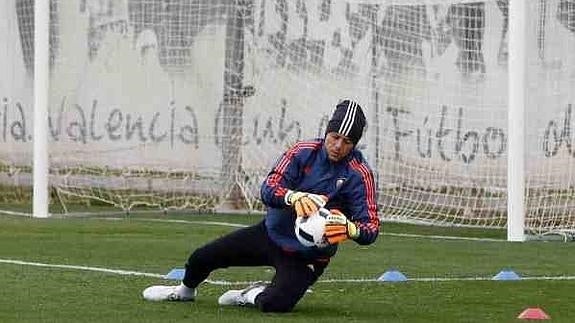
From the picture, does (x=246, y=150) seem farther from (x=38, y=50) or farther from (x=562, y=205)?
(x=562, y=205)

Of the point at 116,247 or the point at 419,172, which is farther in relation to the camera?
the point at 419,172

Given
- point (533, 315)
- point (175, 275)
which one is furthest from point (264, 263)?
point (175, 275)

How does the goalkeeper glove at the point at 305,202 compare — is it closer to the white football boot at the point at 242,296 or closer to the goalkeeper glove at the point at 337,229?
the goalkeeper glove at the point at 337,229

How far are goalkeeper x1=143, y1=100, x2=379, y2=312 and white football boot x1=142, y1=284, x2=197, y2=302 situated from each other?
16 centimetres

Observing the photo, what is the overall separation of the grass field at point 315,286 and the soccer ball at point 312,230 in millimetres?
421

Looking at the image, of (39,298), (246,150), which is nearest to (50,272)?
(39,298)

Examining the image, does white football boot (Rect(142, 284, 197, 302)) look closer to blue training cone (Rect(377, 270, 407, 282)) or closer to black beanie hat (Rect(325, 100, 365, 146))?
black beanie hat (Rect(325, 100, 365, 146))

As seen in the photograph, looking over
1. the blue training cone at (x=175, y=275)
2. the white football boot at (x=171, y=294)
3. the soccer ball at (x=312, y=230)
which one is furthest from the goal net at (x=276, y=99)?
the soccer ball at (x=312, y=230)

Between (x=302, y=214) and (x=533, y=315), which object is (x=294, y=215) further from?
(x=533, y=315)

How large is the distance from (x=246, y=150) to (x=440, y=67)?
3195mm

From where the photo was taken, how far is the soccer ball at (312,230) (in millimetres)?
9555

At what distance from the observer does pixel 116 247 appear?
48.3 ft

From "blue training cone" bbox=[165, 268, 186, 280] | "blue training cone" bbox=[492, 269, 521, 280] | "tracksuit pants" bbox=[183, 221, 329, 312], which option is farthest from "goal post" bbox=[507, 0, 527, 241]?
"tracksuit pants" bbox=[183, 221, 329, 312]

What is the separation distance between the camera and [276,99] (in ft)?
66.6
